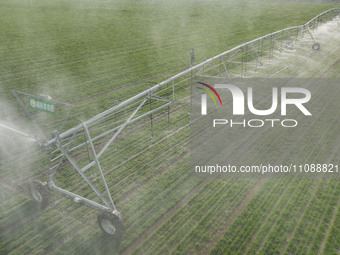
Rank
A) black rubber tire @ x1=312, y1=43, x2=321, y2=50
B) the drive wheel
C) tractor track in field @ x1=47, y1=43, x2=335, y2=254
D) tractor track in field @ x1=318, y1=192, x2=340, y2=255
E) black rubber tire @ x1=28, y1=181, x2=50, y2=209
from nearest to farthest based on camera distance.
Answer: the drive wheel
tractor track in field @ x1=318, y1=192, x2=340, y2=255
tractor track in field @ x1=47, y1=43, x2=335, y2=254
black rubber tire @ x1=28, y1=181, x2=50, y2=209
black rubber tire @ x1=312, y1=43, x2=321, y2=50

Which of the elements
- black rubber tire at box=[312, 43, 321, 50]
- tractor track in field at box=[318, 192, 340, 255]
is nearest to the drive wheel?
tractor track in field at box=[318, 192, 340, 255]

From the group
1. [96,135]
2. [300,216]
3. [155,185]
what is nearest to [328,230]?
[300,216]

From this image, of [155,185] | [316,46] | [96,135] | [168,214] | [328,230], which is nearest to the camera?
[328,230]

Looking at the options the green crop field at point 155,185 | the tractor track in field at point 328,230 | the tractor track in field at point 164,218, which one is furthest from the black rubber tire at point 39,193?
the tractor track in field at point 328,230

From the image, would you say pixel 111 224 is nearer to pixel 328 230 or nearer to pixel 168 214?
pixel 168 214

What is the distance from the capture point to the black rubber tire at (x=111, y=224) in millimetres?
7805

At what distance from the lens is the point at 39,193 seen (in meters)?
9.14

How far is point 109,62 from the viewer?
23.2m

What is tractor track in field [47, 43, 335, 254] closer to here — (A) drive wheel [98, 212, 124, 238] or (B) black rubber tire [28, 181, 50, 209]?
(A) drive wheel [98, 212, 124, 238]

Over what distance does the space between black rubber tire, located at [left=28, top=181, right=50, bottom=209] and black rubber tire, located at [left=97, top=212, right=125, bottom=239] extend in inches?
83.4

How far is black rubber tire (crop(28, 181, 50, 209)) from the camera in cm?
905

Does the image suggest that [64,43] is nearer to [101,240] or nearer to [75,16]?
[75,16]

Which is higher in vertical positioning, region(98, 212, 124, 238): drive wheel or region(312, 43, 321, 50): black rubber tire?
region(312, 43, 321, 50): black rubber tire

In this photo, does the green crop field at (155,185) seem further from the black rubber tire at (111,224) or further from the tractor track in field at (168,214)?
the black rubber tire at (111,224)
